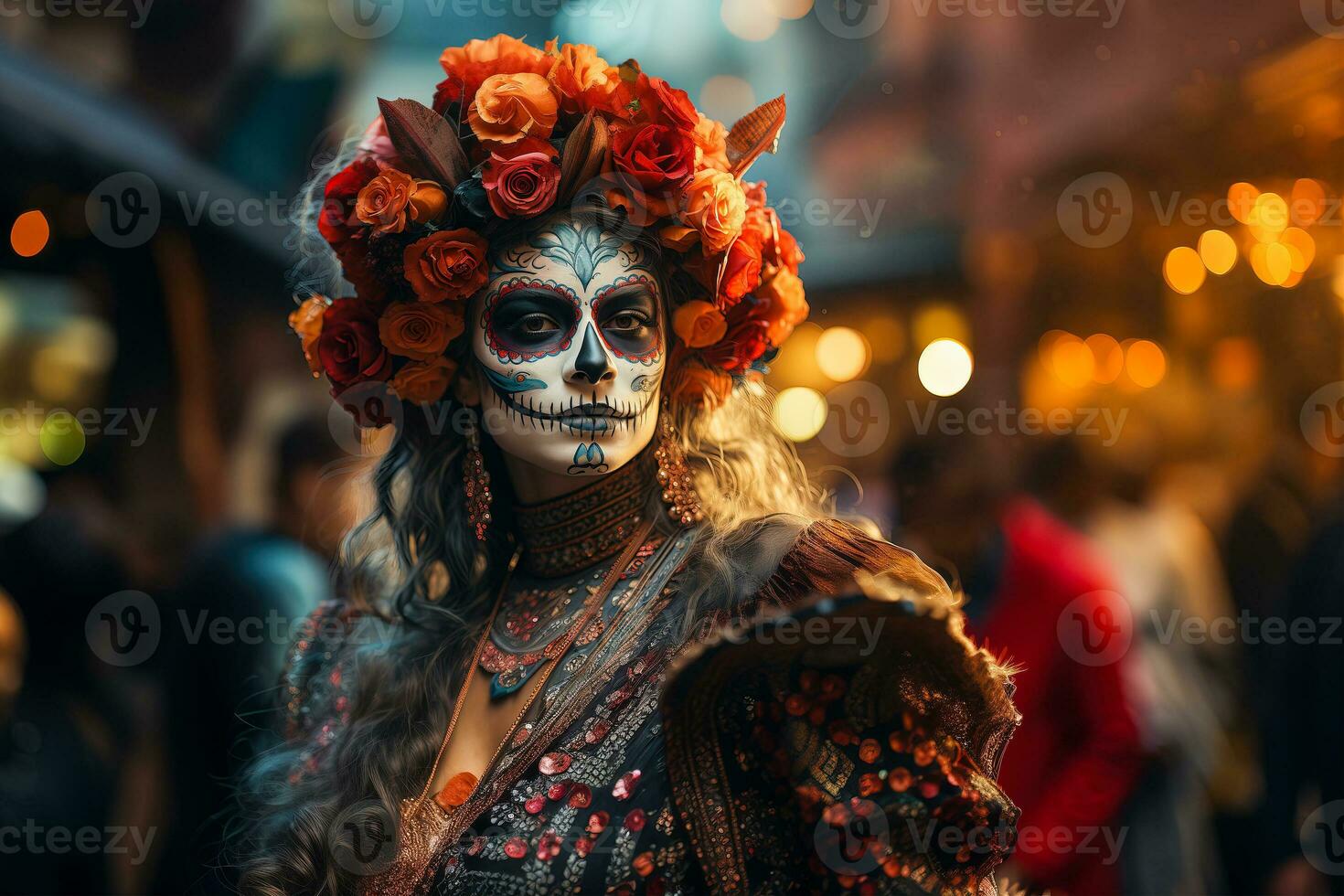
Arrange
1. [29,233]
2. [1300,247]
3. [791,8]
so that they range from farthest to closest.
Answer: [791,8]
[1300,247]
[29,233]

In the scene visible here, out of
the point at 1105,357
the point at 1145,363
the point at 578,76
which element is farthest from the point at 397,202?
the point at 1145,363

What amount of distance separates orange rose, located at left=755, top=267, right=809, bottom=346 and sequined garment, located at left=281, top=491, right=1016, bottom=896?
17.1 inches

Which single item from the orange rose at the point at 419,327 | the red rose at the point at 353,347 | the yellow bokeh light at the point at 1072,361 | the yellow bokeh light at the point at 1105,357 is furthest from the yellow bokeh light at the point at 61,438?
the yellow bokeh light at the point at 1105,357

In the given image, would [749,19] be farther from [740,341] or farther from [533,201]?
[533,201]

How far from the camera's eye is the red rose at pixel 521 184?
1838 mm

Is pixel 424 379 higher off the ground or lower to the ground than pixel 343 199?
lower

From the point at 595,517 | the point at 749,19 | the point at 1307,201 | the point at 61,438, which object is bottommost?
the point at 61,438

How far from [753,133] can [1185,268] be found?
4.49m

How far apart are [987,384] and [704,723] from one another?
13.3 feet

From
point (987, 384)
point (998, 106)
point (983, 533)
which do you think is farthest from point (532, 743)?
point (998, 106)

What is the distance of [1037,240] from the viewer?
18.9 feet

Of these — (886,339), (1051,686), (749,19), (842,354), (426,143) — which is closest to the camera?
(426,143)

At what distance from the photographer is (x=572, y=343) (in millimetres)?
1854

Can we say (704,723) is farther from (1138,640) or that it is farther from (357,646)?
(1138,640)
